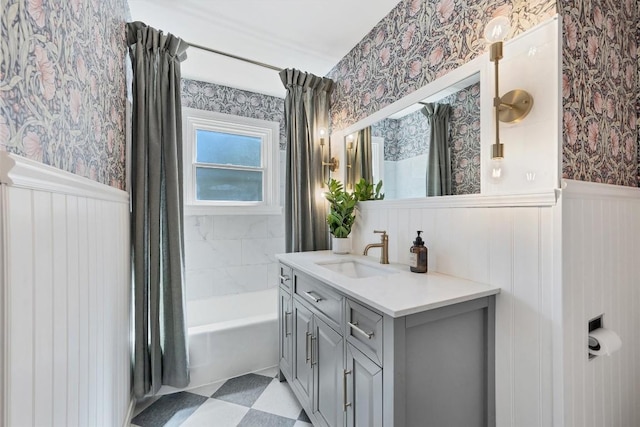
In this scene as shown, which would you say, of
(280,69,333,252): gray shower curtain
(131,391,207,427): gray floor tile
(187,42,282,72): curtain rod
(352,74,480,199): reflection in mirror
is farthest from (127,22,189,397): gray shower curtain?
(352,74,480,199): reflection in mirror

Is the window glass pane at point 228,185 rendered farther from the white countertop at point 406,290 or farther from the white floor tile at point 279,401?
the white floor tile at point 279,401

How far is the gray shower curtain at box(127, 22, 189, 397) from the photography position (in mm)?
1727

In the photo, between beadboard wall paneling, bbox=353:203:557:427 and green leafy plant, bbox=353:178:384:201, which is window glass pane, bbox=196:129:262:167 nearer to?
green leafy plant, bbox=353:178:384:201

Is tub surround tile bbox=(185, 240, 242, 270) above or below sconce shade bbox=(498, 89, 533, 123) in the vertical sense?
below

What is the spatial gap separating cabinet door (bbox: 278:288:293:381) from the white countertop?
0.40 meters

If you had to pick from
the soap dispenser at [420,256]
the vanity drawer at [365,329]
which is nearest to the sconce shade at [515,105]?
the soap dispenser at [420,256]

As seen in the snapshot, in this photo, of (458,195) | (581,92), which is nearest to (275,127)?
(458,195)

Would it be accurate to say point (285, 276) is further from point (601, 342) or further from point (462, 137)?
point (601, 342)

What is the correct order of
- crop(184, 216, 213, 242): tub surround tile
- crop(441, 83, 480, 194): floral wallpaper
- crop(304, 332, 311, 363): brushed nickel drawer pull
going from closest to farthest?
1. crop(441, 83, 480, 194): floral wallpaper
2. crop(304, 332, 311, 363): brushed nickel drawer pull
3. crop(184, 216, 213, 242): tub surround tile

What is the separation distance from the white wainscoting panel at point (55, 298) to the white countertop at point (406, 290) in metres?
0.88

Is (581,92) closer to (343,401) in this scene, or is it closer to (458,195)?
(458,195)

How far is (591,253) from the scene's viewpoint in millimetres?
1093

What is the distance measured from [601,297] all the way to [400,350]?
931mm

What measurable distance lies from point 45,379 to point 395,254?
157cm
